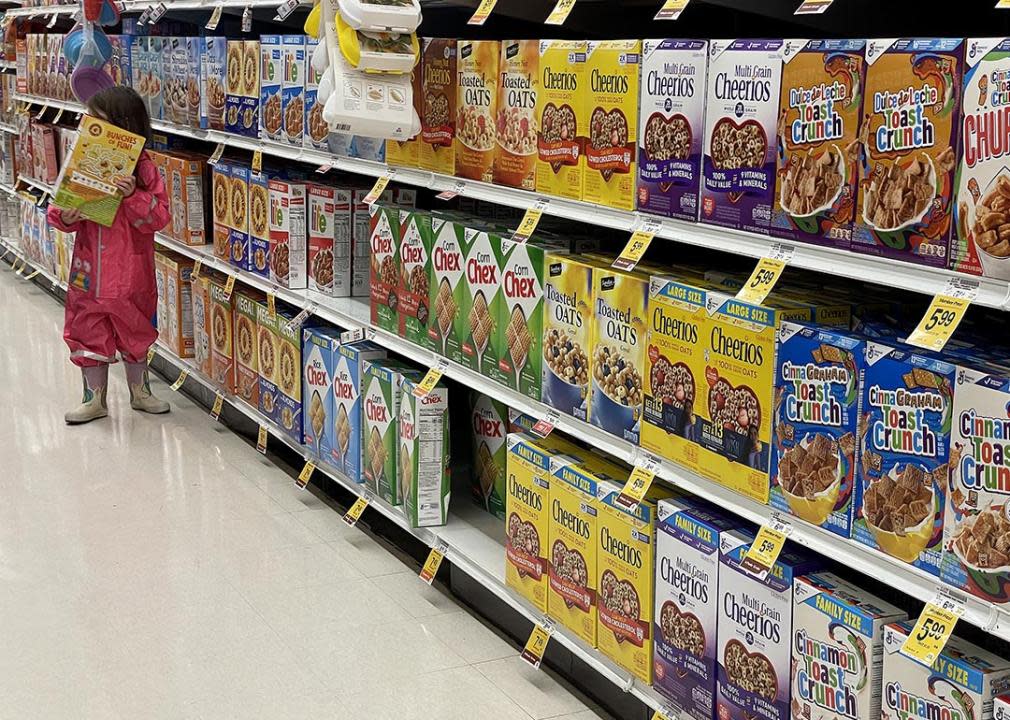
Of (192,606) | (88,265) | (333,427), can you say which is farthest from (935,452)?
(88,265)

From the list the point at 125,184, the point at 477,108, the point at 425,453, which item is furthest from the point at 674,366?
the point at 125,184

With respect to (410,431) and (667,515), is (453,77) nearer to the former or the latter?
(410,431)

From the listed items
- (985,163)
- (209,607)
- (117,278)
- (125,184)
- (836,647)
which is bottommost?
(209,607)

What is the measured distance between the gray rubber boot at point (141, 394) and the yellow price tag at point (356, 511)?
182 centimetres

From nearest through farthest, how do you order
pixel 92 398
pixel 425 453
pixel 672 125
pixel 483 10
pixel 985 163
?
pixel 985 163
pixel 672 125
pixel 483 10
pixel 425 453
pixel 92 398

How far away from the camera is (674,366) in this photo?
2.54m

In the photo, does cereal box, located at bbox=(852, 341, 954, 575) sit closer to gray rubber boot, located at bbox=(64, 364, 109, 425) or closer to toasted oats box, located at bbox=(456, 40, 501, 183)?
toasted oats box, located at bbox=(456, 40, 501, 183)

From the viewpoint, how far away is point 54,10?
7.41m

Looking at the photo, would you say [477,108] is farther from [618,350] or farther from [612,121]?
[618,350]

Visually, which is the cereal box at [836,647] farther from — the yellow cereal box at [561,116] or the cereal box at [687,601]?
the yellow cereal box at [561,116]

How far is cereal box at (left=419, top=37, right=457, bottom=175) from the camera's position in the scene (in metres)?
3.37

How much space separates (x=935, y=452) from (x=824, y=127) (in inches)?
23.3

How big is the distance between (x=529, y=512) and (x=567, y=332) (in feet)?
1.67

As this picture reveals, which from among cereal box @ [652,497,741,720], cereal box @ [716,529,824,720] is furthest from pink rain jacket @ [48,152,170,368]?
cereal box @ [716,529,824,720]
